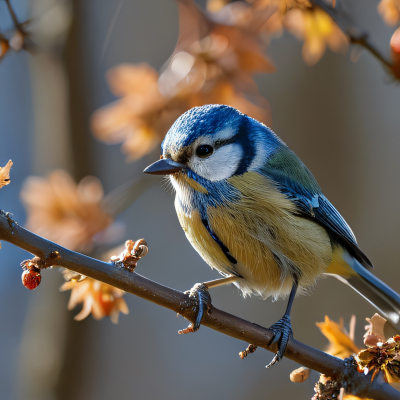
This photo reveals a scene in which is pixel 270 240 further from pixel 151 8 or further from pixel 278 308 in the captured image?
pixel 151 8

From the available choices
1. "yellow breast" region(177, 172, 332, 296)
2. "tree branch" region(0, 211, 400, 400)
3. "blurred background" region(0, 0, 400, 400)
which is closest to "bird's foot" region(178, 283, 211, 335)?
"tree branch" region(0, 211, 400, 400)

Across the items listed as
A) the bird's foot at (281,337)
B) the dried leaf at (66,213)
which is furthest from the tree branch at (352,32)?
the dried leaf at (66,213)

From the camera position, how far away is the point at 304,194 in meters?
1.66

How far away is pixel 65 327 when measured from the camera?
2023 millimetres

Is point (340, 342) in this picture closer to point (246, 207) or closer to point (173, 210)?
point (246, 207)

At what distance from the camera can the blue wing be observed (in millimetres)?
1610

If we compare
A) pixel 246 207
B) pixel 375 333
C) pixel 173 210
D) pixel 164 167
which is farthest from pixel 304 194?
pixel 173 210

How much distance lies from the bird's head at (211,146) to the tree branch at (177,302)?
39 centimetres

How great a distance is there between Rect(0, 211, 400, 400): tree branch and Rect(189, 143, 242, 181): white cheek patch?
17.0 inches

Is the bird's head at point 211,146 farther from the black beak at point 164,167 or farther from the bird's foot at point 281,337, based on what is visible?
the bird's foot at point 281,337

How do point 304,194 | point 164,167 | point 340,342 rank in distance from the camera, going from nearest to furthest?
1. point 340,342
2. point 164,167
3. point 304,194

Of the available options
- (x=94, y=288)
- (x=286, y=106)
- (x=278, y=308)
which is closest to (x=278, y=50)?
(x=286, y=106)

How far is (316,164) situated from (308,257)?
217 centimetres

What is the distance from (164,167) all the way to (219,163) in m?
0.17
